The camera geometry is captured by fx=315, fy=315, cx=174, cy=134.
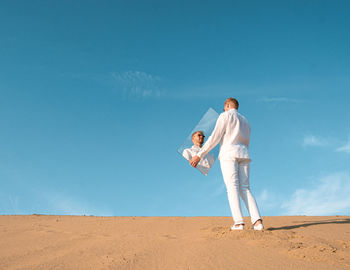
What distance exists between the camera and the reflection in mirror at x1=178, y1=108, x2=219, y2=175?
733 cm

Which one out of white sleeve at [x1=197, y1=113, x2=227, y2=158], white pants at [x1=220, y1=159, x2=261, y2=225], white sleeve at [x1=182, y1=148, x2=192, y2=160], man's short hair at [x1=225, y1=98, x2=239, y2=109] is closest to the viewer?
white pants at [x1=220, y1=159, x2=261, y2=225]

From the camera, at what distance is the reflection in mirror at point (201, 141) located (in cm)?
733

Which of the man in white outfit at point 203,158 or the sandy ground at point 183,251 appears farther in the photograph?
the man in white outfit at point 203,158

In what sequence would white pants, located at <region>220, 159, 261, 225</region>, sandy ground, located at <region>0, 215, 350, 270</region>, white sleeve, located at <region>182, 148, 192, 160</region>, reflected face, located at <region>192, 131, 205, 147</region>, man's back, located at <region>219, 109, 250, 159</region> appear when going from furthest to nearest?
1. reflected face, located at <region>192, 131, 205, 147</region>
2. white sleeve, located at <region>182, 148, 192, 160</region>
3. man's back, located at <region>219, 109, 250, 159</region>
4. white pants, located at <region>220, 159, 261, 225</region>
5. sandy ground, located at <region>0, 215, 350, 270</region>

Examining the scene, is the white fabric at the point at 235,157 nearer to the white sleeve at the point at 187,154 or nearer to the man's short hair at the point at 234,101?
the man's short hair at the point at 234,101

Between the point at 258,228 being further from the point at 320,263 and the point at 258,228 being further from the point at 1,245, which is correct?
the point at 1,245

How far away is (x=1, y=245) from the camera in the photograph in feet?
18.6

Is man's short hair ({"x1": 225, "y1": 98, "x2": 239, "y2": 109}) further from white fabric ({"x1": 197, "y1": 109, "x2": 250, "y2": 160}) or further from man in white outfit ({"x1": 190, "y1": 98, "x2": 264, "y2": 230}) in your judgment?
white fabric ({"x1": 197, "y1": 109, "x2": 250, "y2": 160})

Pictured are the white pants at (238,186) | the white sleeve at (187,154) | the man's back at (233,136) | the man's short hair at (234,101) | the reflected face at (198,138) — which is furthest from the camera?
the reflected face at (198,138)

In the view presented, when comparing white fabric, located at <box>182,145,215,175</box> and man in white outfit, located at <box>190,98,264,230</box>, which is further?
white fabric, located at <box>182,145,215,175</box>

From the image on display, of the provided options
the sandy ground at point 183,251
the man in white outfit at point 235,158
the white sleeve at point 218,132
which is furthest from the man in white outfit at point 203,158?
the sandy ground at point 183,251

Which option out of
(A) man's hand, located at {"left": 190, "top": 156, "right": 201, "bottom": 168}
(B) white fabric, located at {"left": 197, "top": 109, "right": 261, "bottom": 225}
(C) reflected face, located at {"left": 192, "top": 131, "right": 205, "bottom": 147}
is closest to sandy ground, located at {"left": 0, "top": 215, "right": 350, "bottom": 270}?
(B) white fabric, located at {"left": 197, "top": 109, "right": 261, "bottom": 225}

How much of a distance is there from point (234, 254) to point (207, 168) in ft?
10.2

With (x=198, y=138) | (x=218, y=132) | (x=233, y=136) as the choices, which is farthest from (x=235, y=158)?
(x=198, y=138)
